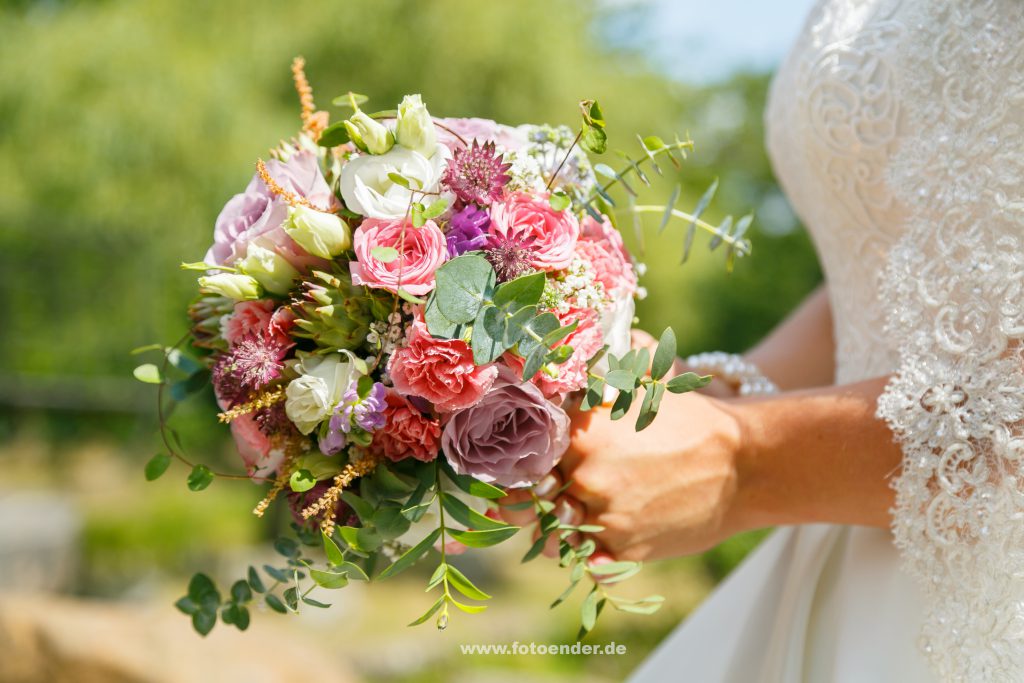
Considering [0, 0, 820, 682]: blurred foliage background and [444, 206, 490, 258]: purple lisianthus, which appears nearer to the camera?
[444, 206, 490, 258]: purple lisianthus

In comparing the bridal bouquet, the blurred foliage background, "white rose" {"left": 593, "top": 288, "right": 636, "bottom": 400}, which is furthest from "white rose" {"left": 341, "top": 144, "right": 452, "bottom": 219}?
the blurred foliage background

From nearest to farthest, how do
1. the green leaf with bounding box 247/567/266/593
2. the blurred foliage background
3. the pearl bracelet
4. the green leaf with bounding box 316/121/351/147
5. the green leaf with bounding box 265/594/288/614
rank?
the green leaf with bounding box 316/121/351/147 → the green leaf with bounding box 265/594/288/614 → the green leaf with bounding box 247/567/266/593 → the pearl bracelet → the blurred foliage background

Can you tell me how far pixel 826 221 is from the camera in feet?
5.48

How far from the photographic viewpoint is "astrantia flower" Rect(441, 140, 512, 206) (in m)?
1.21

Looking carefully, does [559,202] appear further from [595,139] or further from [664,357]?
[664,357]

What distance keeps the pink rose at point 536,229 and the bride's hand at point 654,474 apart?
27 centimetres

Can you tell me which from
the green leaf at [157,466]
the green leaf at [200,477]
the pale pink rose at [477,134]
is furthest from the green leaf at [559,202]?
the green leaf at [157,466]

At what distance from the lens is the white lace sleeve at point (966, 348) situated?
124 centimetres

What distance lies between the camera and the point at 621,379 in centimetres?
117

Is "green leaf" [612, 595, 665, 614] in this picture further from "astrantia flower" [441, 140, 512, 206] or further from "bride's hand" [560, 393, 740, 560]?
"astrantia flower" [441, 140, 512, 206]

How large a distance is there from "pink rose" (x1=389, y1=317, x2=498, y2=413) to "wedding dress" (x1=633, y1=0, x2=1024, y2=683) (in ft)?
1.98

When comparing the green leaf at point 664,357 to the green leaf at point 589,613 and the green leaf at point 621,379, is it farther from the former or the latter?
the green leaf at point 589,613

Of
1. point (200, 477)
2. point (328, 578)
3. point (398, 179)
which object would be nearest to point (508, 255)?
point (398, 179)

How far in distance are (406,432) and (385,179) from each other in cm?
35
